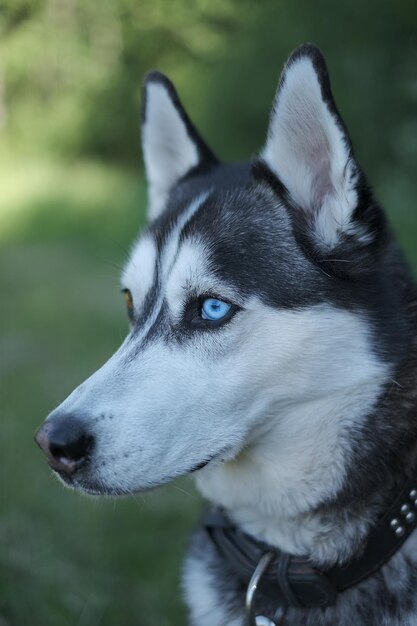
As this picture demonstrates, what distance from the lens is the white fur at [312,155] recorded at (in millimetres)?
2402

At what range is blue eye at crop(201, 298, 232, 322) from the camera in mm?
2549

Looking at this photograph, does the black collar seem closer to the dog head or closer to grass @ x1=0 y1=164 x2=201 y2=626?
the dog head

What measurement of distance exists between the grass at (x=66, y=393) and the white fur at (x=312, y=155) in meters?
1.08

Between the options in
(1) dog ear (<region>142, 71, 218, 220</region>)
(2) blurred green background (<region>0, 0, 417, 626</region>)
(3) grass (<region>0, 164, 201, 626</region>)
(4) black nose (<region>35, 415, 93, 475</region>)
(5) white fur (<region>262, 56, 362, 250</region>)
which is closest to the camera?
(4) black nose (<region>35, 415, 93, 475</region>)

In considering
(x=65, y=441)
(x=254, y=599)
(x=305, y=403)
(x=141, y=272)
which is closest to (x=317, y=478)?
(x=305, y=403)

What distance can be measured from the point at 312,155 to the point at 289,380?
0.75m

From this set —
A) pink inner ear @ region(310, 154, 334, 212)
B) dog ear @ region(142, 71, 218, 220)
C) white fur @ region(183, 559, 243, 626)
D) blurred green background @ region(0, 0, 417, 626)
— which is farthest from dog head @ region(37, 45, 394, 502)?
blurred green background @ region(0, 0, 417, 626)

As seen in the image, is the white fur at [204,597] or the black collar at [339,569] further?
the white fur at [204,597]

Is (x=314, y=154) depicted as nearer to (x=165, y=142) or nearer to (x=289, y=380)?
(x=289, y=380)

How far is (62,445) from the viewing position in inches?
89.6

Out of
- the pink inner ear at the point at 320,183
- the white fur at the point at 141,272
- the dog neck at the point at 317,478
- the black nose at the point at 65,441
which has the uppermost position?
the pink inner ear at the point at 320,183

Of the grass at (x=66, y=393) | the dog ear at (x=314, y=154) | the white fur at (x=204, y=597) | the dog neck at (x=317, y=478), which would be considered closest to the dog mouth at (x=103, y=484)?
the dog neck at (x=317, y=478)

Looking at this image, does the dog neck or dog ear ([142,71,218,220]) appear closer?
the dog neck

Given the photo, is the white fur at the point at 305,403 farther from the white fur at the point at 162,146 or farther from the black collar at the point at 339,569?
the white fur at the point at 162,146
